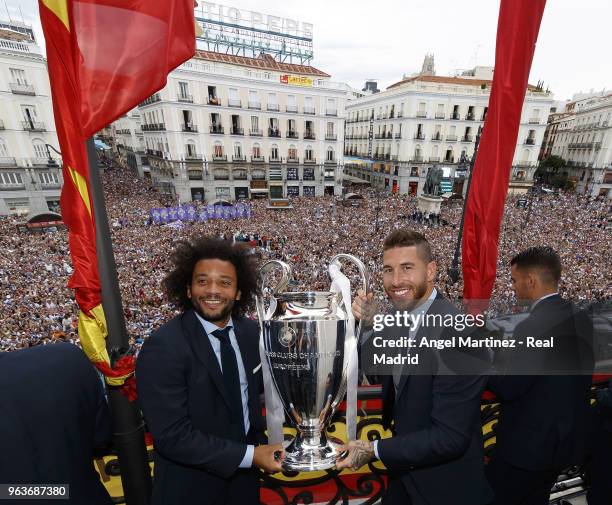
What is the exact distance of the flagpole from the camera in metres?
1.87

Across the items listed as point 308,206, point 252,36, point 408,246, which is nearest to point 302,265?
point 408,246

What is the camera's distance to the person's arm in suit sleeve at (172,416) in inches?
65.1

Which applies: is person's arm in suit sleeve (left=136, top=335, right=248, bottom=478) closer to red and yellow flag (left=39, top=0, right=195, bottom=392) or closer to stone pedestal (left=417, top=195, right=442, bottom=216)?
red and yellow flag (left=39, top=0, right=195, bottom=392)

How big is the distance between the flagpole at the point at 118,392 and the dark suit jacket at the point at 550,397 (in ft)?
7.58

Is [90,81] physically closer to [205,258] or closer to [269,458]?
[205,258]

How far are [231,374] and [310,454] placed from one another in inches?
25.2

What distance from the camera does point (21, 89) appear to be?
23.1 m

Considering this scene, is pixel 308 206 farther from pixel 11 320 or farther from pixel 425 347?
pixel 425 347

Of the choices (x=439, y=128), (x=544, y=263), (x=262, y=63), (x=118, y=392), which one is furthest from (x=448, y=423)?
(x=439, y=128)

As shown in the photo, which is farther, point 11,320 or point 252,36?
point 252,36

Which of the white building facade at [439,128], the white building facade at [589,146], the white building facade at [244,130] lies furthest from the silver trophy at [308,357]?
the white building facade at [589,146]

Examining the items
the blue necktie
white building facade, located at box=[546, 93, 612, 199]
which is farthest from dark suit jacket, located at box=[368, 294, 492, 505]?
white building facade, located at box=[546, 93, 612, 199]

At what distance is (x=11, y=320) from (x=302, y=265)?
1068 centimetres

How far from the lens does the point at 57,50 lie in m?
1.78
